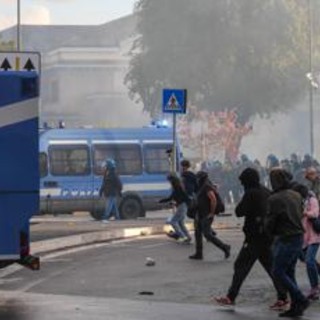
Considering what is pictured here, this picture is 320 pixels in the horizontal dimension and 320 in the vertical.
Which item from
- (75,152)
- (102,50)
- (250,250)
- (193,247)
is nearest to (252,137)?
(102,50)

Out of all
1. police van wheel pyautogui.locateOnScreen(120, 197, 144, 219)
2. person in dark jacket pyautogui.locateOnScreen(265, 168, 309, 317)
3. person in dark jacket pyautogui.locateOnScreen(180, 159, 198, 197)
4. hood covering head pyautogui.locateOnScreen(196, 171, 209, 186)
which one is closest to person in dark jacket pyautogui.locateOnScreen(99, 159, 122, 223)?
police van wheel pyautogui.locateOnScreen(120, 197, 144, 219)

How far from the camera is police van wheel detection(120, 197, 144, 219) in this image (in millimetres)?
27531

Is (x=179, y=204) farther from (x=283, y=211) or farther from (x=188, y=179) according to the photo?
(x=283, y=211)

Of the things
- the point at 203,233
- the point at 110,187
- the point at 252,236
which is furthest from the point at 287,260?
the point at 110,187

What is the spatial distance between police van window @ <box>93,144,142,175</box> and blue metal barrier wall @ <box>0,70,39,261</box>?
55.3 feet

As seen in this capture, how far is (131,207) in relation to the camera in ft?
90.6

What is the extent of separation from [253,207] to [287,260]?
33.5 inches

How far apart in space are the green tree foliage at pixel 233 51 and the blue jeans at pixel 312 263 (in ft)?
137

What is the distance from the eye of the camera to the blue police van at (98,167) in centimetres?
2689

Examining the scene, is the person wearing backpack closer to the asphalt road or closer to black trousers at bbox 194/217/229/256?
the asphalt road

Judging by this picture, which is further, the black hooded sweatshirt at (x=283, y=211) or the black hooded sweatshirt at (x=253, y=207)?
the black hooded sweatshirt at (x=253, y=207)

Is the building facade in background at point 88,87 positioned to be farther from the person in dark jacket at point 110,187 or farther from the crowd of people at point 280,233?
the crowd of people at point 280,233

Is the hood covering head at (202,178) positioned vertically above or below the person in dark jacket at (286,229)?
above

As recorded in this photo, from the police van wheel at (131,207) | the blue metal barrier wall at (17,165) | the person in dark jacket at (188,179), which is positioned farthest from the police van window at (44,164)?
the blue metal barrier wall at (17,165)
